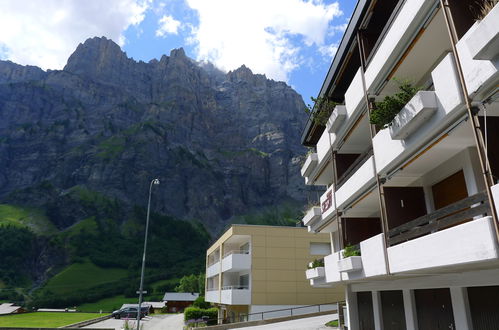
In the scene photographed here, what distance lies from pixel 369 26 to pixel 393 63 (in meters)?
3.59

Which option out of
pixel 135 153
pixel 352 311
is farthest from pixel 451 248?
pixel 135 153

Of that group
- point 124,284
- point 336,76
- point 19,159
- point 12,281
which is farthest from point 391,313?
point 19,159

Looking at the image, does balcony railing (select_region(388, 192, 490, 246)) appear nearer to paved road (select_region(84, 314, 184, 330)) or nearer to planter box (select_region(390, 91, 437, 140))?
planter box (select_region(390, 91, 437, 140))

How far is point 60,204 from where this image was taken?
145 meters

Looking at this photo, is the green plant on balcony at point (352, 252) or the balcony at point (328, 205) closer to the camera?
the green plant on balcony at point (352, 252)

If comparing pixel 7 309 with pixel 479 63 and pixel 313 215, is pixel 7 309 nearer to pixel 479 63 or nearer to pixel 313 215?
pixel 313 215

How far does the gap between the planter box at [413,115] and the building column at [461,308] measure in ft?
16.0

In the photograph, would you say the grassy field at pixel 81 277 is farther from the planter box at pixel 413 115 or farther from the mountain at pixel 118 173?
the planter box at pixel 413 115

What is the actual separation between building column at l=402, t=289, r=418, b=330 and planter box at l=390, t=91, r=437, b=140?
6569mm

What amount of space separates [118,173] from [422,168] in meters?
162

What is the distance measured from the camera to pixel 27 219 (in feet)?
450

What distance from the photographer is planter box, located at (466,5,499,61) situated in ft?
21.1

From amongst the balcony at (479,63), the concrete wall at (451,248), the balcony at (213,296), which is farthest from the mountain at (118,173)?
the balcony at (479,63)

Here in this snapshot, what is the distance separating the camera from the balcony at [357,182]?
43.0 ft
